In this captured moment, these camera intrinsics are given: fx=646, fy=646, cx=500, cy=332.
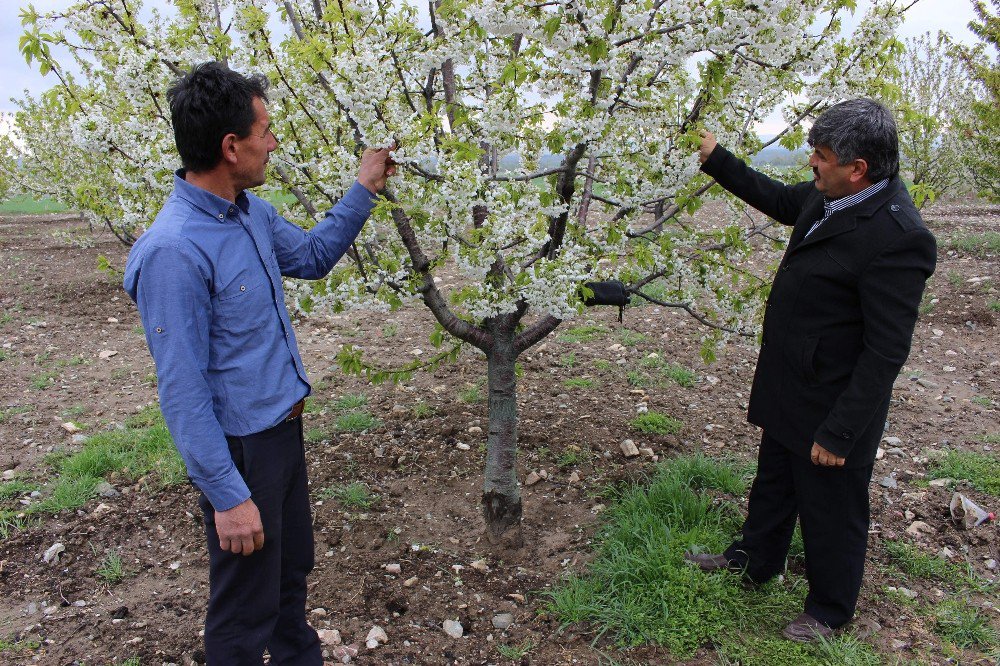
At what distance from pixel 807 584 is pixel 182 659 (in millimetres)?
3174

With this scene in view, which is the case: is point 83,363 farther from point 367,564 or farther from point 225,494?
point 225,494

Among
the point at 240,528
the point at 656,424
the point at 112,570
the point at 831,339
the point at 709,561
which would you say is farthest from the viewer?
the point at 656,424

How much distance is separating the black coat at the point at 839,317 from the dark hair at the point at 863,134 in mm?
128

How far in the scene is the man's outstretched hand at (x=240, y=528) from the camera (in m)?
2.20

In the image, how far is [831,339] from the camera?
2.78 metres

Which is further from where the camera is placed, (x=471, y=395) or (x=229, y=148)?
(x=471, y=395)

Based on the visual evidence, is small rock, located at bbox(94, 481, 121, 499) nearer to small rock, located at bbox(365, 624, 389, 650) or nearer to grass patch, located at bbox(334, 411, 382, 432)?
grass patch, located at bbox(334, 411, 382, 432)

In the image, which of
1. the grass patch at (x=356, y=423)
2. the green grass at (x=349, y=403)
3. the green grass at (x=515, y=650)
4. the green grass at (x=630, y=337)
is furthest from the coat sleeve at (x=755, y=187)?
the green grass at (x=630, y=337)

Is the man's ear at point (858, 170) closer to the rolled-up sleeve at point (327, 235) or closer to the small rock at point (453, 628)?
the rolled-up sleeve at point (327, 235)

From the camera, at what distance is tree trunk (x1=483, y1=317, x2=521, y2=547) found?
3859mm

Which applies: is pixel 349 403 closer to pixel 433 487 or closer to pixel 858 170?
pixel 433 487

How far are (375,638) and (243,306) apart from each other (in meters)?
1.88

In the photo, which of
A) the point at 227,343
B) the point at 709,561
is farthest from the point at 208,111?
the point at 709,561

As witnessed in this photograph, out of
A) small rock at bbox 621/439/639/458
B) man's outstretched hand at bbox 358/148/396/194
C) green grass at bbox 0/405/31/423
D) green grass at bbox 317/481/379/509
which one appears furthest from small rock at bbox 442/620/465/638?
green grass at bbox 0/405/31/423
